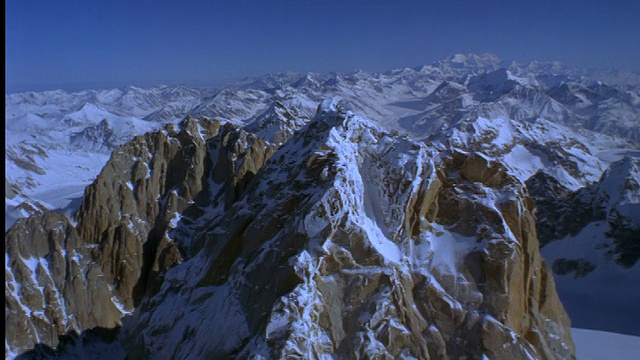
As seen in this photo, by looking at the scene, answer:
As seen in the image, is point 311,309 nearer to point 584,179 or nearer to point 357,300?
point 357,300

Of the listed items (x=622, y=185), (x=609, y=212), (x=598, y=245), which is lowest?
(x=598, y=245)

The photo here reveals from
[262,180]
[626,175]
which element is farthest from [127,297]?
[626,175]

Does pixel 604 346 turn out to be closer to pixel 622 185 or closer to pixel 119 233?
pixel 119 233

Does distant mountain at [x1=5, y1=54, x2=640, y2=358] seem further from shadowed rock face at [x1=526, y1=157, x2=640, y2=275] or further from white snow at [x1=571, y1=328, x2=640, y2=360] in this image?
white snow at [x1=571, y1=328, x2=640, y2=360]

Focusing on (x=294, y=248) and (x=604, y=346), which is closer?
(x=294, y=248)

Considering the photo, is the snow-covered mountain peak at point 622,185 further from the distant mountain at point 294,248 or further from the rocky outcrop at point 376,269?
the rocky outcrop at point 376,269

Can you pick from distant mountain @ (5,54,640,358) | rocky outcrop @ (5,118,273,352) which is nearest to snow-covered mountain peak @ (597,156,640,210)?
distant mountain @ (5,54,640,358)

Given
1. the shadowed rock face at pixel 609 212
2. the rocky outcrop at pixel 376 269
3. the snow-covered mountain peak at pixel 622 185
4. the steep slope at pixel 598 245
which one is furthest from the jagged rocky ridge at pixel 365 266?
the snow-covered mountain peak at pixel 622 185

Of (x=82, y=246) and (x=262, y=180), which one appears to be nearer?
(x=262, y=180)

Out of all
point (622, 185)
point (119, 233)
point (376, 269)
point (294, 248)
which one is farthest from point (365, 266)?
point (622, 185)

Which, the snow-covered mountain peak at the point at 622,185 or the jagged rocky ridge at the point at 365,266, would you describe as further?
the snow-covered mountain peak at the point at 622,185

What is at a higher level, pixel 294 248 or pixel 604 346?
pixel 294 248
